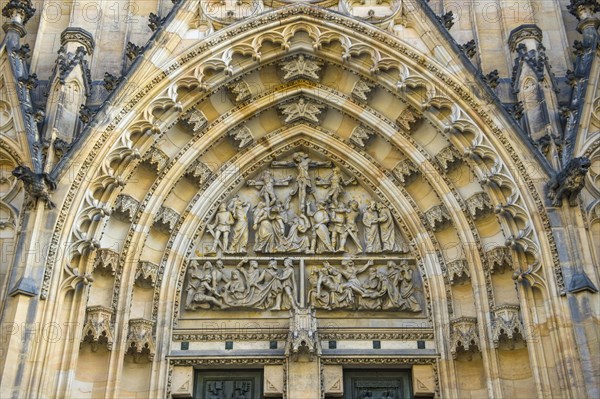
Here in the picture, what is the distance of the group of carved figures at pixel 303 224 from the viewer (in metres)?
11.7

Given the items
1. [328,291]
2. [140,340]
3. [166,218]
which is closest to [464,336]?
[328,291]

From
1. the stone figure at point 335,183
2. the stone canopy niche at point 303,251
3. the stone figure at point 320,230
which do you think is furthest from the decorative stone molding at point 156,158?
the stone figure at point 335,183

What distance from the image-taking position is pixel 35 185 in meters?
10.0

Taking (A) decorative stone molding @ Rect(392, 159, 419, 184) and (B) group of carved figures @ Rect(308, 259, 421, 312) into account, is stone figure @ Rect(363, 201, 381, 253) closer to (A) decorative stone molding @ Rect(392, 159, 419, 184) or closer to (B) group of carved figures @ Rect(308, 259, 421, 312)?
(B) group of carved figures @ Rect(308, 259, 421, 312)

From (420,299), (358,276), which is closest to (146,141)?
(358,276)

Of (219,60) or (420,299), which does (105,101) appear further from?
(420,299)

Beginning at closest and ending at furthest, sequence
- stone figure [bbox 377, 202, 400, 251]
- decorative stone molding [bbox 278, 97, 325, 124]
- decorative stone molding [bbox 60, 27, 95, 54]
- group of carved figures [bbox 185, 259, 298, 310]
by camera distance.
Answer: group of carved figures [bbox 185, 259, 298, 310], decorative stone molding [bbox 60, 27, 95, 54], stone figure [bbox 377, 202, 400, 251], decorative stone molding [bbox 278, 97, 325, 124]

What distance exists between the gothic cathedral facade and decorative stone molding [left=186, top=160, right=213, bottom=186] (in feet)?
0.09

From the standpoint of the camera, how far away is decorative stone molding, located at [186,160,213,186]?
39.1 ft

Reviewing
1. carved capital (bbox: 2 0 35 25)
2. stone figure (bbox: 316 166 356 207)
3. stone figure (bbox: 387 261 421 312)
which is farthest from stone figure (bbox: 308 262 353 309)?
carved capital (bbox: 2 0 35 25)

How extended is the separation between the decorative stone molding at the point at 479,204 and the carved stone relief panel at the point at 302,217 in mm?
1198

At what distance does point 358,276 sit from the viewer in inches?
453

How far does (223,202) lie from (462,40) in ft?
14.5

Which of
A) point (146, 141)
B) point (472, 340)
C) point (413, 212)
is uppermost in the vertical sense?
point (146, 141)
